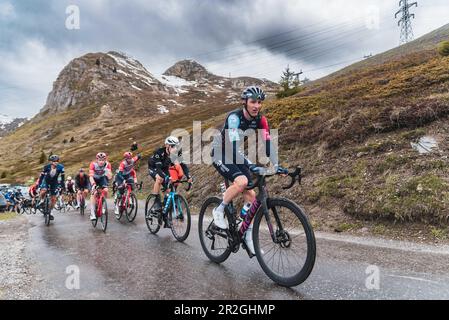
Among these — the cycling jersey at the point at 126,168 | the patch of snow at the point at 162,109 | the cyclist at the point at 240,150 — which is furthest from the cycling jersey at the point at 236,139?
the patch of snow at the point at 162,109

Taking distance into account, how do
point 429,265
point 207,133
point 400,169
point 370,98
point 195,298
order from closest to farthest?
point 195,298 < point 429,265 < point 400,169 < point 370,98 < point 207,133

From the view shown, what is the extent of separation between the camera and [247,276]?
569 cm

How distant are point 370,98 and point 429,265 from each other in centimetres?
1180

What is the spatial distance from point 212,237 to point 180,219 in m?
2.34

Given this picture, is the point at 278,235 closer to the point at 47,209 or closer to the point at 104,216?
the point at 104,216

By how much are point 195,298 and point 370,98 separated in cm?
1429

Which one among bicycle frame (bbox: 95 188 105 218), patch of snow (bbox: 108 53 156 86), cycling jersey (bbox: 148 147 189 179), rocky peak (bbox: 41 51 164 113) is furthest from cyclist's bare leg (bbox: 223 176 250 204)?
patch of snow (bbox: 108 53 156 86)

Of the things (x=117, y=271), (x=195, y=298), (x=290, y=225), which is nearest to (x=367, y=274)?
(x=290, y=225)

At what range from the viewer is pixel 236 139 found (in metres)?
5.71

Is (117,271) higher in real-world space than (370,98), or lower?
lower
